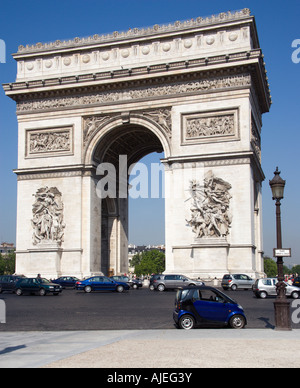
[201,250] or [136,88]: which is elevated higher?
[136,88]

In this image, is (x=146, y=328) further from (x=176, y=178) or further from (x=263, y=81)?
(x=263, y=81)

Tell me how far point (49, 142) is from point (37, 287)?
1196cm

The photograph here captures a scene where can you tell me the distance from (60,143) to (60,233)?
6.45 meters

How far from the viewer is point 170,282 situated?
108ft

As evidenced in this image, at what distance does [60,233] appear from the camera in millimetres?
37781

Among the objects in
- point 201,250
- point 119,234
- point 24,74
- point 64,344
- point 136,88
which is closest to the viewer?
point 64,344

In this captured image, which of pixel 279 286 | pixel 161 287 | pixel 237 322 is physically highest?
pixel 279 286

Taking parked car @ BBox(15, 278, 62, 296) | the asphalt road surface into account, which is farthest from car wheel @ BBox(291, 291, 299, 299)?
parked car @ BBox(15, 278, 62, 296)

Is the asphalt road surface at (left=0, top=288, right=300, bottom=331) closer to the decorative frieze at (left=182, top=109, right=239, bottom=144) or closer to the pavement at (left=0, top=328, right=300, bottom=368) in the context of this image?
the pavement at (left=0, top=328, right=300, bottom=368)

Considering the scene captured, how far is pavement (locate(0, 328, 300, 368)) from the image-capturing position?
892cm

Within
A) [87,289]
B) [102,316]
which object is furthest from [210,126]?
[102,316]

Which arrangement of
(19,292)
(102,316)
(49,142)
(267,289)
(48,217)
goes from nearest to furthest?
1. (102,316)
2. (267,289)
3. (19,292)
4. (48,217)
5. (49,142)

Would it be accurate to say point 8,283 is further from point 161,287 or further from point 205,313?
point 205,313
